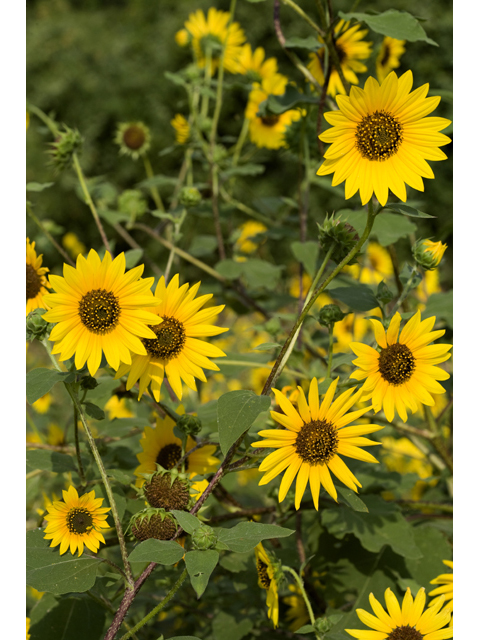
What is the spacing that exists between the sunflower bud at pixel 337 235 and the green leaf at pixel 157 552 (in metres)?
0.33

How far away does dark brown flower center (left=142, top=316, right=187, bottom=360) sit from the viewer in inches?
24.2

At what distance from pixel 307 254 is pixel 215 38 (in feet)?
2.17

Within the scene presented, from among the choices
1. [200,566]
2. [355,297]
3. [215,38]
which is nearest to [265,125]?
[215,38]

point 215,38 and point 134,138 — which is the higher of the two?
point 215,38

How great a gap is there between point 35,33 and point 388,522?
18.9 feet

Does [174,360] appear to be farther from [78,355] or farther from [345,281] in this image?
[345,281]

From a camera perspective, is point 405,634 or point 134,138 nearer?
point 405,634

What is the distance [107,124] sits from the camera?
5.18 m

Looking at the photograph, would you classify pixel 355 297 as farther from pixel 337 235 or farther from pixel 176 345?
pixel 176 345

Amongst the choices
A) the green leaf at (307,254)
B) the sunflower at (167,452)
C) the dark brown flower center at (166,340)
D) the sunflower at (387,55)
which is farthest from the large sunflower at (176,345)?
the sunflower at (387,55)

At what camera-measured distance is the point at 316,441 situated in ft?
1.90

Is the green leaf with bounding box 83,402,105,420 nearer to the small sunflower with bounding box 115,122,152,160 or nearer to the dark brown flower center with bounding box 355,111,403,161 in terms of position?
the dark brown flower center with bounding box 355,111,403,161

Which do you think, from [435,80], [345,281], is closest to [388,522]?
[345,281]

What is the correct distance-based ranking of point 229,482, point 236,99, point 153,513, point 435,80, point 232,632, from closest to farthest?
point 153,513 → point 232,632 → point 229,482 → point 435,80 → point 236,99
